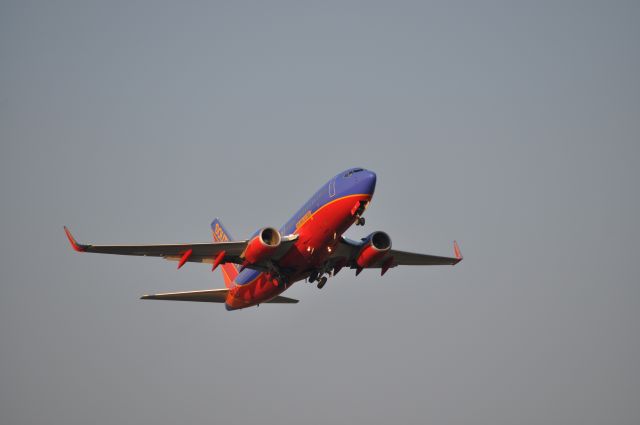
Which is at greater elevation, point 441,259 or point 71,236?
point 441,259

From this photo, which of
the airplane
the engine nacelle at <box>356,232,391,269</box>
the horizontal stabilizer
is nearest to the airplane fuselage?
the airplane

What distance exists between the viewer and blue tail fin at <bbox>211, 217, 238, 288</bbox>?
5522 centimetres

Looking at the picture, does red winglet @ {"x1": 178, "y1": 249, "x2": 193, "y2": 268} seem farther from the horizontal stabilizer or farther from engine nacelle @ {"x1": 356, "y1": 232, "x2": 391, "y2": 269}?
engine nacelle @ {"x1": 356, "y1": 232, "x2": 391, "y2": 269}

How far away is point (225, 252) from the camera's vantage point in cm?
4559

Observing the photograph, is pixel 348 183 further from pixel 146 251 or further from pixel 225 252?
pixel 146 251

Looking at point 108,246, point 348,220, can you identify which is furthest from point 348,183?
point 108,246

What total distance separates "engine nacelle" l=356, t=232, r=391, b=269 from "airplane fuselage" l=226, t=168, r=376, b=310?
262 centimetres

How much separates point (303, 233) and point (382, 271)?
7.43m

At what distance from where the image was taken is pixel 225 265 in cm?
5572

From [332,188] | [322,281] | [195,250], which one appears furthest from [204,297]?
[332,188]

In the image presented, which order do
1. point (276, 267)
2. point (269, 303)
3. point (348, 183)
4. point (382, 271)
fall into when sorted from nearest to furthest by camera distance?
1. point (348, 183)
2. point (276, 267)
3. point (382, 271)
4. point (269, 303)

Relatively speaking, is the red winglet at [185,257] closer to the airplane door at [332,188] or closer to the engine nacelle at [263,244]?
the engine nacelle at [263,244]

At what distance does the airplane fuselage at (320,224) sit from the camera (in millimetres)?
41656

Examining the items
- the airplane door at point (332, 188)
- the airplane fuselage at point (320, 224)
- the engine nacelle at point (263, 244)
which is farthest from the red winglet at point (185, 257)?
the airplane door at point (332, 188)
